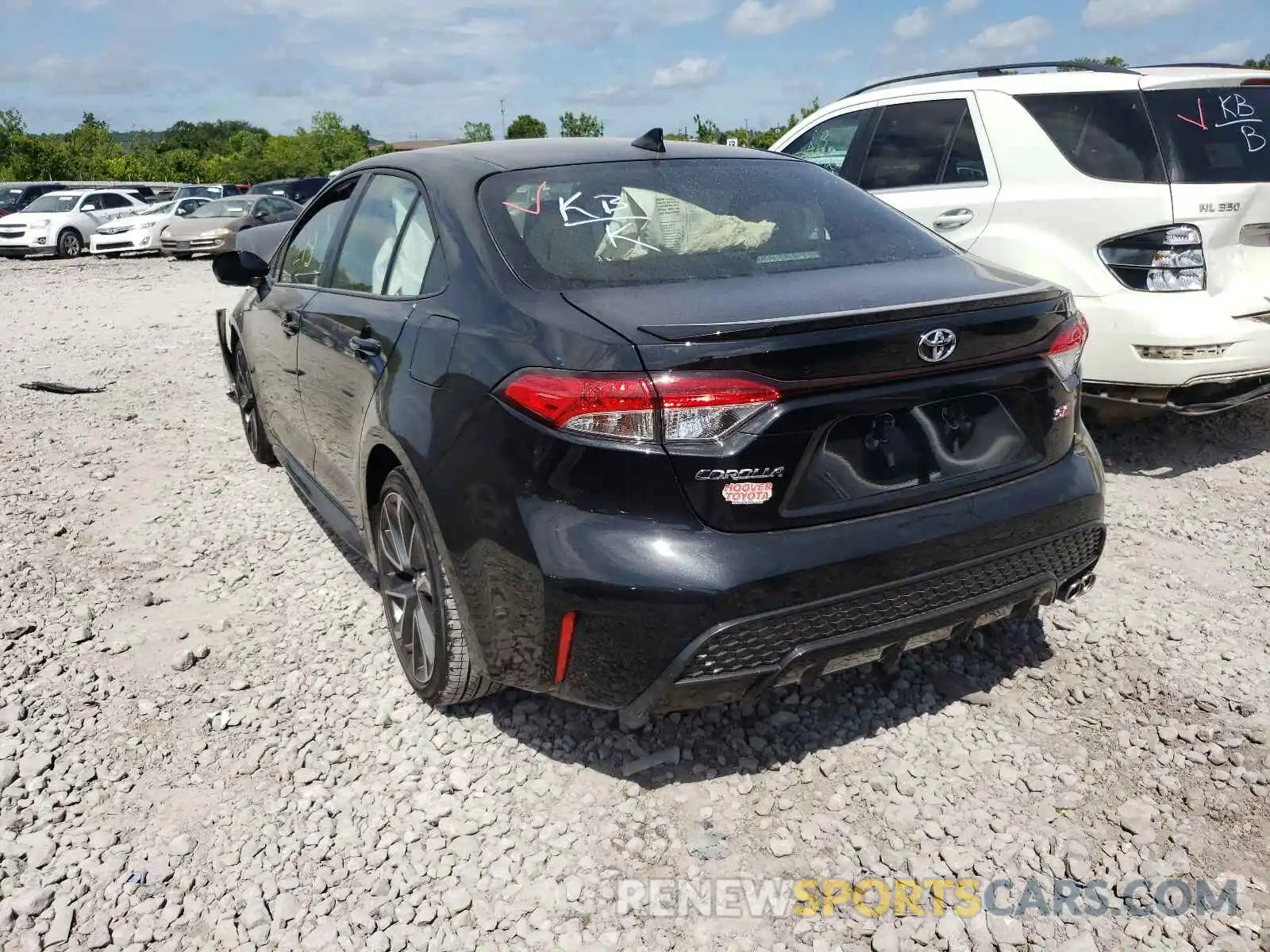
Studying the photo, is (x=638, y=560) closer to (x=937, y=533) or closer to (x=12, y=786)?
(x=937, y=533)

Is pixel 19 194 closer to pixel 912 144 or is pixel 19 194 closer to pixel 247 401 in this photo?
pixel 247 401

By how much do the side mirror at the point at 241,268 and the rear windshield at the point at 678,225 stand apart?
6.41 ft

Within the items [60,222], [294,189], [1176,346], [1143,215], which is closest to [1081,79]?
[1143,215]

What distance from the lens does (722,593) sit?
2244 mm

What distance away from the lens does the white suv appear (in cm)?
450

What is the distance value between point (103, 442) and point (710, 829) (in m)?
5.02

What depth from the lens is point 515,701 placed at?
317 cm

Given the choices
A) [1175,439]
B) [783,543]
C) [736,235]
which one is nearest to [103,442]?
[736,235]

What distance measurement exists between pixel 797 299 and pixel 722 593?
73 cm

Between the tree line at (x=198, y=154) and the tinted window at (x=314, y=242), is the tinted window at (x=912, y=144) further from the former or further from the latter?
the tree line at (x=198, y=154)

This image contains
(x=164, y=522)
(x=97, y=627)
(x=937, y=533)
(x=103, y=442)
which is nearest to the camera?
(x=937, y=533)

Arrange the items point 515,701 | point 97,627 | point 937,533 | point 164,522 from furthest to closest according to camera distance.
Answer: point 164,522
point 97,627
point 515,701
point 937,533

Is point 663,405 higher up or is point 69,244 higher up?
point 663,405

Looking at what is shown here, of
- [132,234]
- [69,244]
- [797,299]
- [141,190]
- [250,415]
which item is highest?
[797,299]
